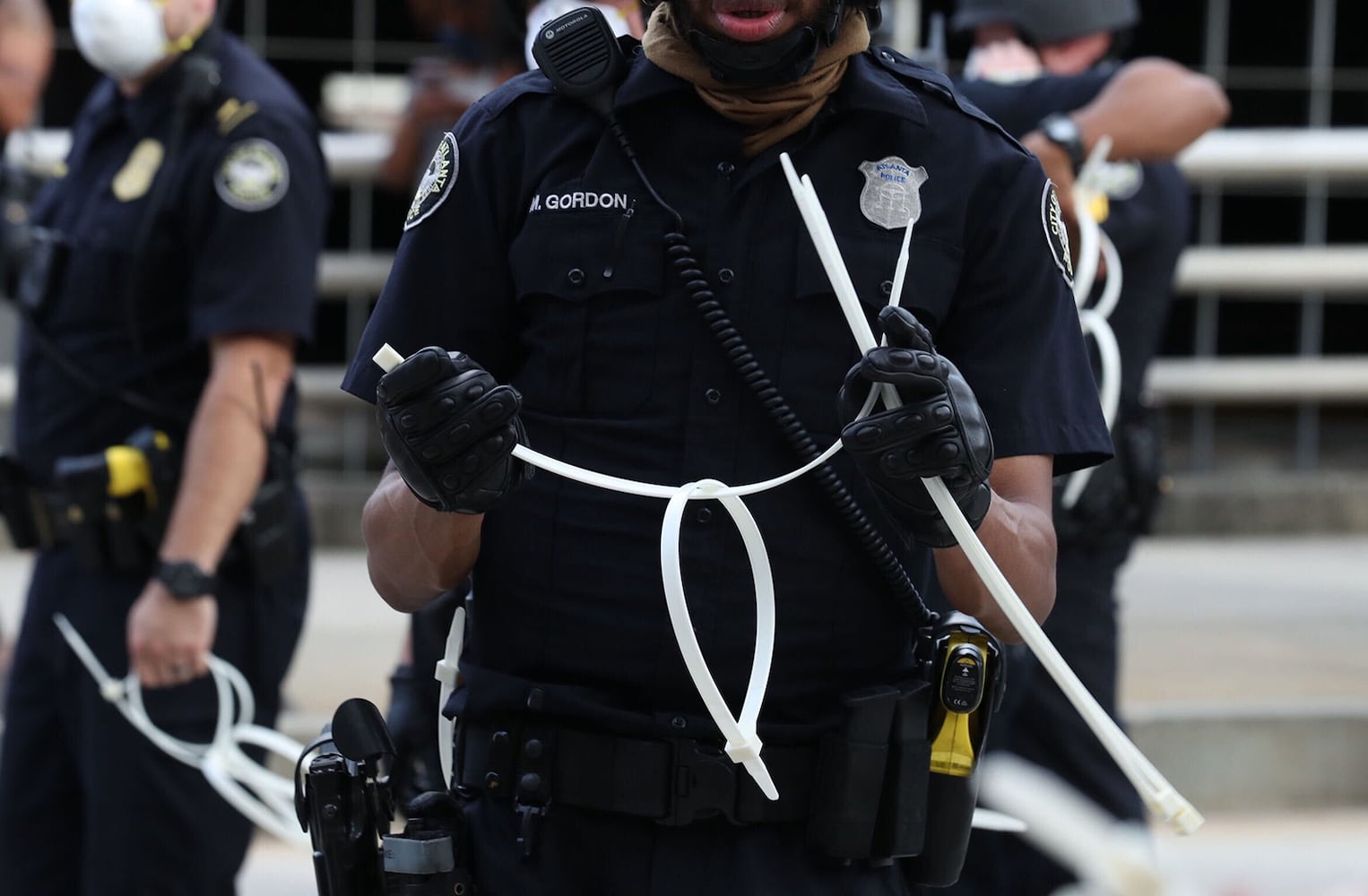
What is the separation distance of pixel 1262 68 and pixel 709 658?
25.5 feet

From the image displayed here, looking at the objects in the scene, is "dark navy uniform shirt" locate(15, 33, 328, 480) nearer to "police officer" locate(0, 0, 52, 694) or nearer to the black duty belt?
the black duty belt

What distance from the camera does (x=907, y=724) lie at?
6.83 ft

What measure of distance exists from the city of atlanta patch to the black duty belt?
1.83 ft

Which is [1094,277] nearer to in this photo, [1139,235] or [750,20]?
[1139,235]

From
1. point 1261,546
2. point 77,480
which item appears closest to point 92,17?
point 77,480

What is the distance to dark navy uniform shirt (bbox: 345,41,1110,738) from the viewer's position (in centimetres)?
204

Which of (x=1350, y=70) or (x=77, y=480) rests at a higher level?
(x=1350, y=70)

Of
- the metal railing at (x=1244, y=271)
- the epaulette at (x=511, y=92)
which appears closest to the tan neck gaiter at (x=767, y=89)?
the epaulette at (x=511, y=92)

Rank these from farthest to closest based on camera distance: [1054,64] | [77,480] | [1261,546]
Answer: [1261,546]
[1054,64]
[77,480]

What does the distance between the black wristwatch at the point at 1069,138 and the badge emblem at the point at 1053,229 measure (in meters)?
1.38

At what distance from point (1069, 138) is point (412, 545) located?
1822mm

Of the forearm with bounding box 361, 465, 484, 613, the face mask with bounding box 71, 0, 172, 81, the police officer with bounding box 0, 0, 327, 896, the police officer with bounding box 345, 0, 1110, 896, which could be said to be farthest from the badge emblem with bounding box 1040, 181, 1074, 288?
the face mask with bounding box 71, 0, 172, 81

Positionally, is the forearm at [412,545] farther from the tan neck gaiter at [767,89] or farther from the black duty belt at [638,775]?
the tan neck gaiter at [767,89]

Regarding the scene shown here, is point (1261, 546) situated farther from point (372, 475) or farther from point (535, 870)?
point (535, 870)
